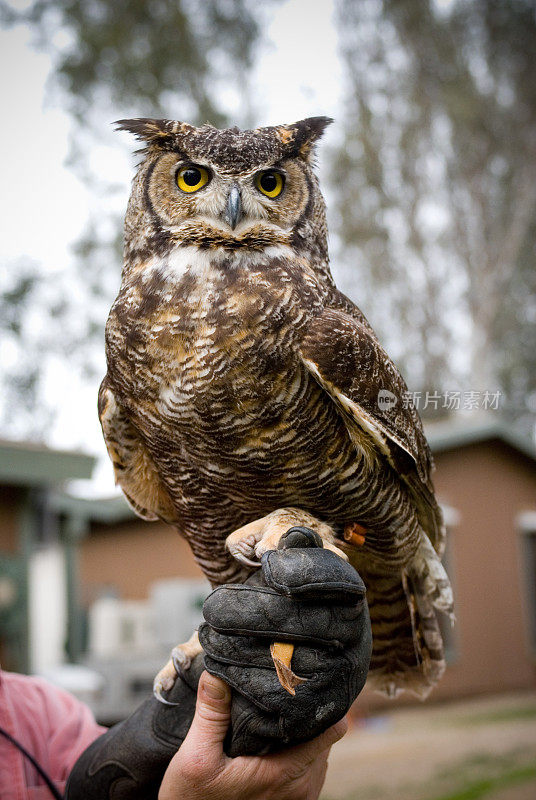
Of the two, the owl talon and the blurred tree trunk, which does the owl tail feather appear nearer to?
the owl talon

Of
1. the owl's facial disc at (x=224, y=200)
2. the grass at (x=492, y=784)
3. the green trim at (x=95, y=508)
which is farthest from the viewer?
the green trim at (x=95, y=508)

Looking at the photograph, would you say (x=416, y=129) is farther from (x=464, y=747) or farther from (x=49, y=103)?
(x=464, y=747)

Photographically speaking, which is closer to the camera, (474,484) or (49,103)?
(474,484)

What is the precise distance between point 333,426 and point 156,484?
518mm

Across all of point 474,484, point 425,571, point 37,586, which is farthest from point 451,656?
point 425,571

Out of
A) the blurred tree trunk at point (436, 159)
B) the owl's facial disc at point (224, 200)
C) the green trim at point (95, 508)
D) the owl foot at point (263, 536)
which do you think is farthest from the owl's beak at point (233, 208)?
the blurred tree trunk at point (436, 159)

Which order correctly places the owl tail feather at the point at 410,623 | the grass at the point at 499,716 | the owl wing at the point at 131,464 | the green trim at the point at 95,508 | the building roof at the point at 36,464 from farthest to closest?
the grass at the point at 499,716
the green trim at the point at 95,508
the building roof at the point at 36,464
the owl tail feather at the point at 410,623
the owl wing at the point at 131,464

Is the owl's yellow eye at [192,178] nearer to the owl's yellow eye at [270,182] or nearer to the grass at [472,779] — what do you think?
the owl's yellow eye at [270,182]

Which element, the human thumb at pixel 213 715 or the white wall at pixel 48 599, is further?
the white wall at pixel 48 599

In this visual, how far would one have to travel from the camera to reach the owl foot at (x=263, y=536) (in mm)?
1547

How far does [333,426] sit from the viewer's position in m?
1.65

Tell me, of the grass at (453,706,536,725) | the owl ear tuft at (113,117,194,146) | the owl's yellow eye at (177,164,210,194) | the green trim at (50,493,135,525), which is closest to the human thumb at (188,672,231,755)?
the owl's yellow eye at (177,164,210,194)

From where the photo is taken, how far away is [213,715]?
4.74ft

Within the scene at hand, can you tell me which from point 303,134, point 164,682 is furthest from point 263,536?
point 303,134
